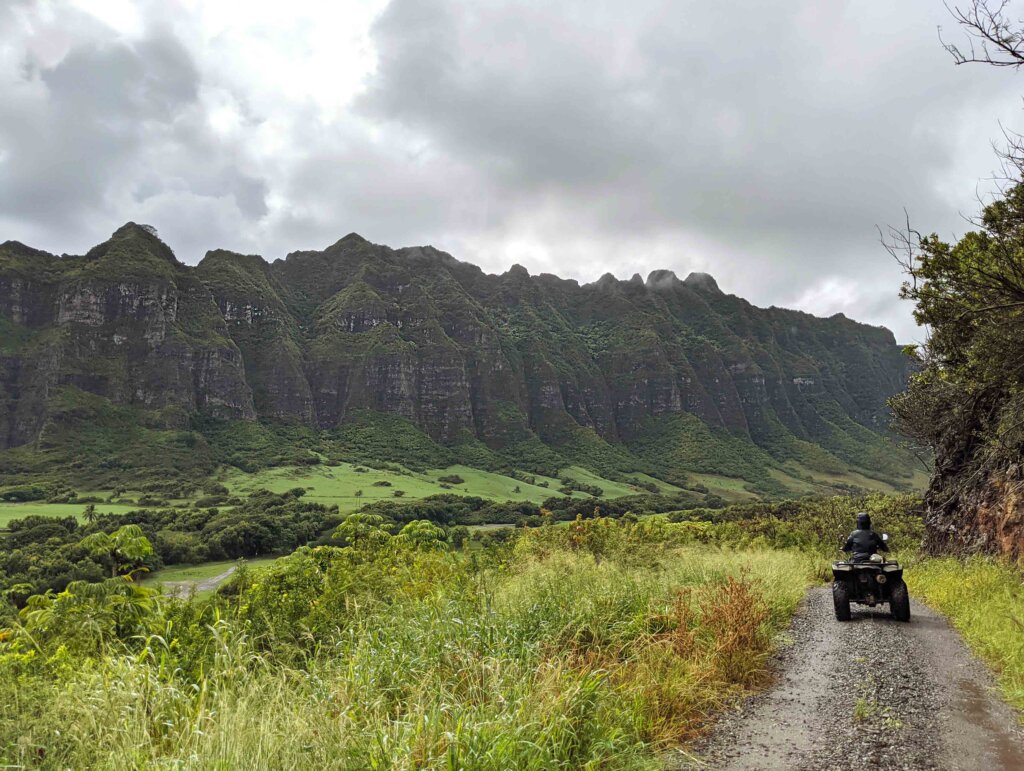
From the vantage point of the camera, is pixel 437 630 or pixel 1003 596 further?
→ pixel 1003 596

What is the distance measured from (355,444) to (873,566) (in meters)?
161

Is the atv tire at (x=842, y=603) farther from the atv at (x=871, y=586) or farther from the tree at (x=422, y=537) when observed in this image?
the tree at (x=422, y=537)

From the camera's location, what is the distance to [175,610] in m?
6.61

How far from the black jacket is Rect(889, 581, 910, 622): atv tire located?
26.3 inches

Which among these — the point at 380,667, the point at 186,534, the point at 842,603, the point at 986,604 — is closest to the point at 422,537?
the point at 380,667

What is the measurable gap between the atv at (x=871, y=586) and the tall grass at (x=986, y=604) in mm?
847

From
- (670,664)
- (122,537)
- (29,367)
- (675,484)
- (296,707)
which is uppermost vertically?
(29,367)

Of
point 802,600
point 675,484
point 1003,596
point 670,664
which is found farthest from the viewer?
point 675,484

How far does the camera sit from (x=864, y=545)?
1102 cm

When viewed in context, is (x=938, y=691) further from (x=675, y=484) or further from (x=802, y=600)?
(x=675, y=484)

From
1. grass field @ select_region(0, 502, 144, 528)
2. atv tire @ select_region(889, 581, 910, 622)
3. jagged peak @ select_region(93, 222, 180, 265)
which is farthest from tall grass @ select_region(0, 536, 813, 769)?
jagged peak @ select_region(93, 222, 180, 265)

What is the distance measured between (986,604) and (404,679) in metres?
10.6

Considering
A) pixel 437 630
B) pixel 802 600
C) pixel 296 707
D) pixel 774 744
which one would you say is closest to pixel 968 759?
pixel 774 744

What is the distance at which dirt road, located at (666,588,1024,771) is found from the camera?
4422 mm
